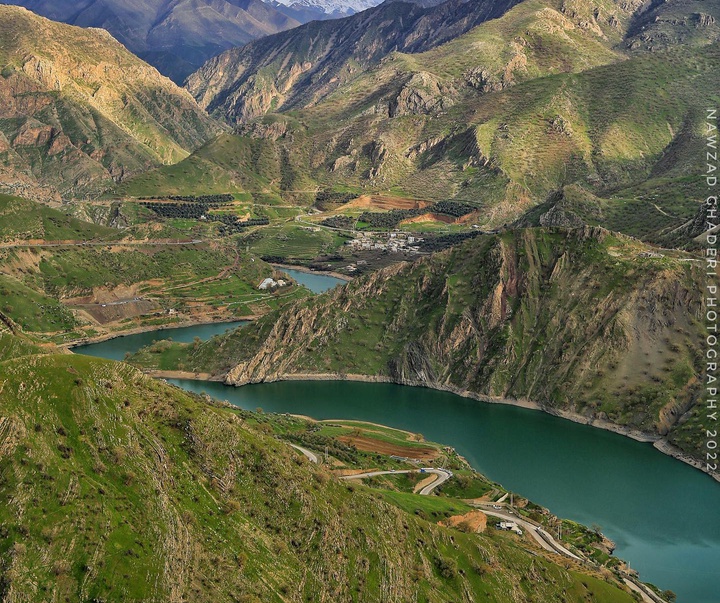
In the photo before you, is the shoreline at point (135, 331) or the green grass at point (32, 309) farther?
the shoreline at point (135, 331)

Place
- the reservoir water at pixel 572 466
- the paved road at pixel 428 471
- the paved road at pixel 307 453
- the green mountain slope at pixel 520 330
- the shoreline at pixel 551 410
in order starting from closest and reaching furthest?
the reservoir water at pixel 572 466 → the paved road at pixel 307 453 → the paved road at pixel 428 471 → the shoreline at pixel 551 410 → the green mountain slope at pixel 520 330

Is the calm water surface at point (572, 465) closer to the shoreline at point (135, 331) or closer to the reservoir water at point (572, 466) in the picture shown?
the reservoir water at point (572, 466)

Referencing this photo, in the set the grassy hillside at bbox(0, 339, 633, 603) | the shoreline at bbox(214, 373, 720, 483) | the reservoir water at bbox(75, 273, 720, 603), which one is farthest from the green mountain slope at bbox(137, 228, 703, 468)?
the grassy hillside at bbox(0, 339, 633, 603)

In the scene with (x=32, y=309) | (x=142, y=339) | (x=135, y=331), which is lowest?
(x=135, y=331)

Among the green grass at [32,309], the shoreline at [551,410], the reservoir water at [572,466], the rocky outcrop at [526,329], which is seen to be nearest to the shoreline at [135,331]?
the green grass at [32,309]

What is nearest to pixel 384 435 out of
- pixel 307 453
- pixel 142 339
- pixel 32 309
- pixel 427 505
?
pixel 307 453

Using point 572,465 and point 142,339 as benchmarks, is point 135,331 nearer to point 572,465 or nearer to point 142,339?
point 142,339
